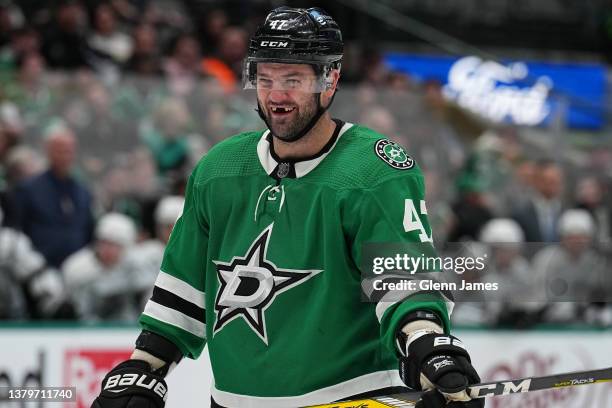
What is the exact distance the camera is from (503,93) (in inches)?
303

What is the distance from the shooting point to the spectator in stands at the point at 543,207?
6.79m

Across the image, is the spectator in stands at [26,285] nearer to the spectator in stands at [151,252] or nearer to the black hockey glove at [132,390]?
the spectator in stands at [151,252]

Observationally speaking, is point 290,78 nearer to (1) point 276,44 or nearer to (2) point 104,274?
(1) point 276,44

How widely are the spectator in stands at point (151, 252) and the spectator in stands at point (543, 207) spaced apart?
2134mm

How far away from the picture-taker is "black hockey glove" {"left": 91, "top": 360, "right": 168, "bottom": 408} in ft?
8.18

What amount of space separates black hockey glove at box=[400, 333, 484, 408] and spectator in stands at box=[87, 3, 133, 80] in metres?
5.41

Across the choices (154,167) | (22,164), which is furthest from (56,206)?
(154,167)

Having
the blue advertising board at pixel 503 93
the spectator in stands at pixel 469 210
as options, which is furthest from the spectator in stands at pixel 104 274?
the blue advertising board at pixel 503 93

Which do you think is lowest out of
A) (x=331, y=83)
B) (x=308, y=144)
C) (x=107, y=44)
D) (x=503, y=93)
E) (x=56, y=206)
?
(x=56, y=206)

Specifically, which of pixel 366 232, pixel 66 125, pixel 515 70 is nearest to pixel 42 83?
pixel 66 125

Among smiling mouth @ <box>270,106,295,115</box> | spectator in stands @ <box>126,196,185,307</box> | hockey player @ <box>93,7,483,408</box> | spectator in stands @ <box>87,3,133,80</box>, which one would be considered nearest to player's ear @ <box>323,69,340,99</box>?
hockey player @ <box>93,7,483,408</box>

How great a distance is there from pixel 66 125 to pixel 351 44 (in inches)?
127

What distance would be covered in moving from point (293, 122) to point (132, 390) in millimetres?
698

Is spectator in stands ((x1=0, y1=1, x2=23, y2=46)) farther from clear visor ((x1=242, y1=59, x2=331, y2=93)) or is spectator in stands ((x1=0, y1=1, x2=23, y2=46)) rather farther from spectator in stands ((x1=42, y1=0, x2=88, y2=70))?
clear visor ((x1=242, y1=59, x2=331, y2=93))
